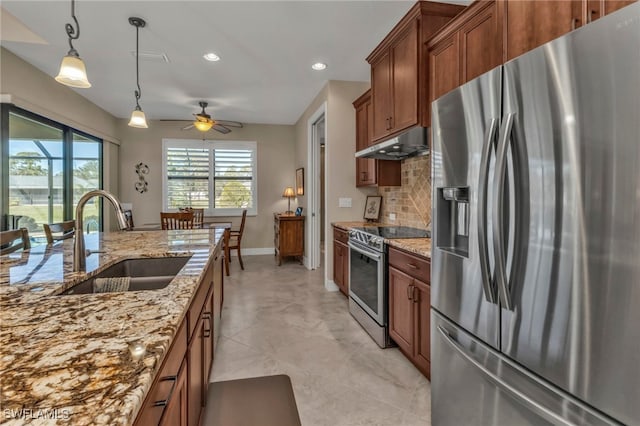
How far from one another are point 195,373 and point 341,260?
255 centimetres

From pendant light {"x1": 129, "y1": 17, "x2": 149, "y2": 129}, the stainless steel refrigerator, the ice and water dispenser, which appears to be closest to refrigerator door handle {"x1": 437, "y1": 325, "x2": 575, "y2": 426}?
the stainless steel refrigerator

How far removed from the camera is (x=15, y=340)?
2.37ft

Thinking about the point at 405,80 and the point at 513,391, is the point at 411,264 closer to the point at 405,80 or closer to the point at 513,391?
the point at 513,391

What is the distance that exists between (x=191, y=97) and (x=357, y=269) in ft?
12.2

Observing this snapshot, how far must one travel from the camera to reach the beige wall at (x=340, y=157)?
4.09 metres

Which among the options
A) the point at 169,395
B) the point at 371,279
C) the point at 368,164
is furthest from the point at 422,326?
the point at 368,164

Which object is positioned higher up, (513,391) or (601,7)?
(601,7)

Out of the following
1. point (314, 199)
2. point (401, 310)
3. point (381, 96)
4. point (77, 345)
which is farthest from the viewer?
point (314, 199)

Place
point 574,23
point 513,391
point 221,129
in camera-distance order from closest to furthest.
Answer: point 513,391
point 574,23
point 221,129

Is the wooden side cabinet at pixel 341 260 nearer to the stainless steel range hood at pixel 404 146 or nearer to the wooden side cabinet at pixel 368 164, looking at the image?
the wooden side cabinet at pixel 368 164

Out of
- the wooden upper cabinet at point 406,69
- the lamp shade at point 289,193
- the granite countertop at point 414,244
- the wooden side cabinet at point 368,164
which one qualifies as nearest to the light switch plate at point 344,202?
the wooden side cabinet at point 368,164

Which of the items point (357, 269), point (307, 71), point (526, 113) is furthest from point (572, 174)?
point (307, 71)

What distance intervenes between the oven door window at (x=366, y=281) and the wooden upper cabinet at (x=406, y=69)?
3.59 ft

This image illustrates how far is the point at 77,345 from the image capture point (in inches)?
27.5
